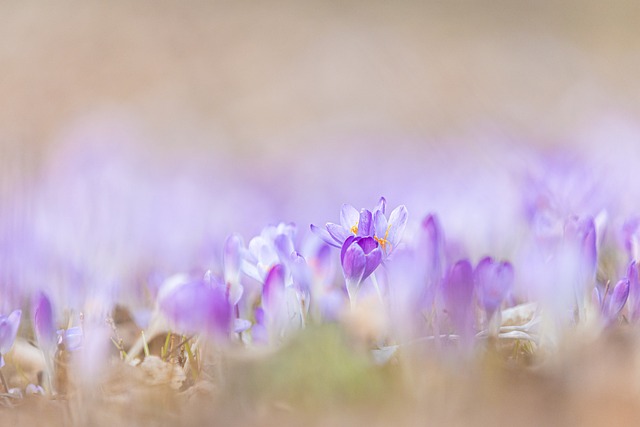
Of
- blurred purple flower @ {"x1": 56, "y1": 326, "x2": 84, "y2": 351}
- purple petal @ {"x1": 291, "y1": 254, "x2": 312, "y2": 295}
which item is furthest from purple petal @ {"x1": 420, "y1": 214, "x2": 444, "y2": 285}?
blurred purple flower @ {"x1": 56, "y1": 326, "x2": 84, "y2": 351}

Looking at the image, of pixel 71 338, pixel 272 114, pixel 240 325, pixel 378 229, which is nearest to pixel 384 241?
pixel 378 229

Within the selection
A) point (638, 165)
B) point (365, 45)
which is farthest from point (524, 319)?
point (365, 45)

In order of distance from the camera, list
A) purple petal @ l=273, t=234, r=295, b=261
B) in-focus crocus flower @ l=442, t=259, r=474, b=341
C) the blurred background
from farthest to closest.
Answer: the blurred background, purple petal @ l=273, t=234, r=295, b=261, in-focus crocus flower @ l=442, t=259, r=474, b=341

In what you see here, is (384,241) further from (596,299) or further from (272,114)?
(272,114)

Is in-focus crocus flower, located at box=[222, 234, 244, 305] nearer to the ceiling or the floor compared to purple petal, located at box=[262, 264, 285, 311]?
nearer to the ceiling

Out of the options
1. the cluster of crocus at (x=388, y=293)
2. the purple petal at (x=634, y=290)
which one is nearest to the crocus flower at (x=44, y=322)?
the cluster of crocus at (x=388, y=293)

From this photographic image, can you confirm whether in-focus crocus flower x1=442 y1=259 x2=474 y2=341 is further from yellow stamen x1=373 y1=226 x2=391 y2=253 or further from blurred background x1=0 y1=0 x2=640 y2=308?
blurred background x1=0 y1=0 x2=640 y2=308
